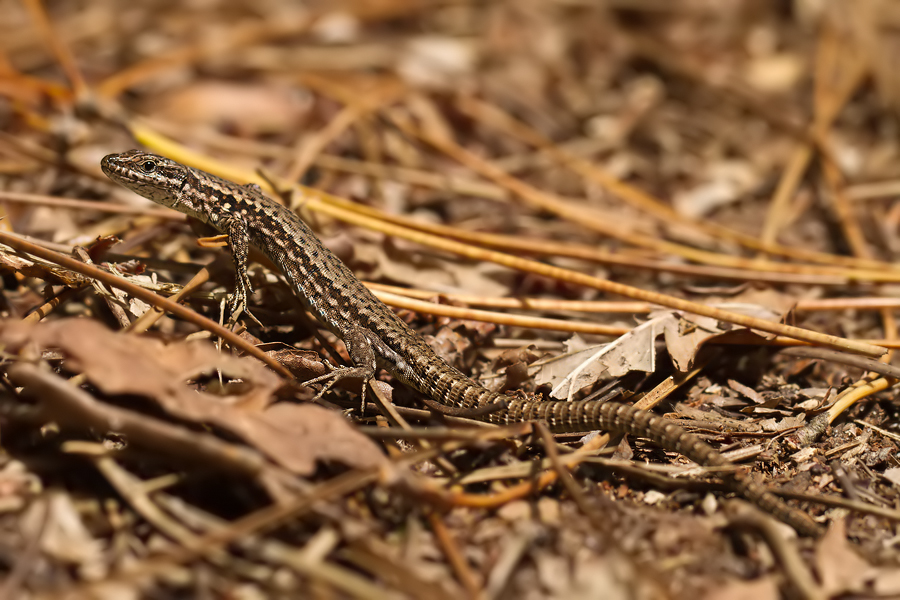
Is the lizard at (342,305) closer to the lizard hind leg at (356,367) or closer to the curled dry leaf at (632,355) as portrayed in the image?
the lizard hind leg at (356,367)

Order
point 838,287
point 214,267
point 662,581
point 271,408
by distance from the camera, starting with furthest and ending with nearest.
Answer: point 838,287 < point 214,267 < point 271,408 < point 662,581

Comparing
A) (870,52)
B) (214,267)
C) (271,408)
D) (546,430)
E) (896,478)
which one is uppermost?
(870,52)

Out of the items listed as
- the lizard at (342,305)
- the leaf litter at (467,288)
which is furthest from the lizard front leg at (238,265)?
the leaf litter at (467,288)

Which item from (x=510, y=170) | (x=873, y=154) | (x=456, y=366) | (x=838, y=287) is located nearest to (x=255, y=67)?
(x=510, y=170)

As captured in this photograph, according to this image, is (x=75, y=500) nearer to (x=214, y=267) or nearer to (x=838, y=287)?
(x=214, y=267)

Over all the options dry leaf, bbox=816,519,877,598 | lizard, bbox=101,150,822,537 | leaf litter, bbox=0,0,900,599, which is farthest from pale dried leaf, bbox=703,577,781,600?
lizard, bbox=101,150,822,537

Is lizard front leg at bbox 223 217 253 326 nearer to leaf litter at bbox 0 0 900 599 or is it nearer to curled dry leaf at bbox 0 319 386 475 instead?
leaf litter at bbox 0 0 900 599

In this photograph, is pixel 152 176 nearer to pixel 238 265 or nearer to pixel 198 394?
pixel 238 265

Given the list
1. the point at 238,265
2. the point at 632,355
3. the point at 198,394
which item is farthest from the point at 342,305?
the point at 632,355
